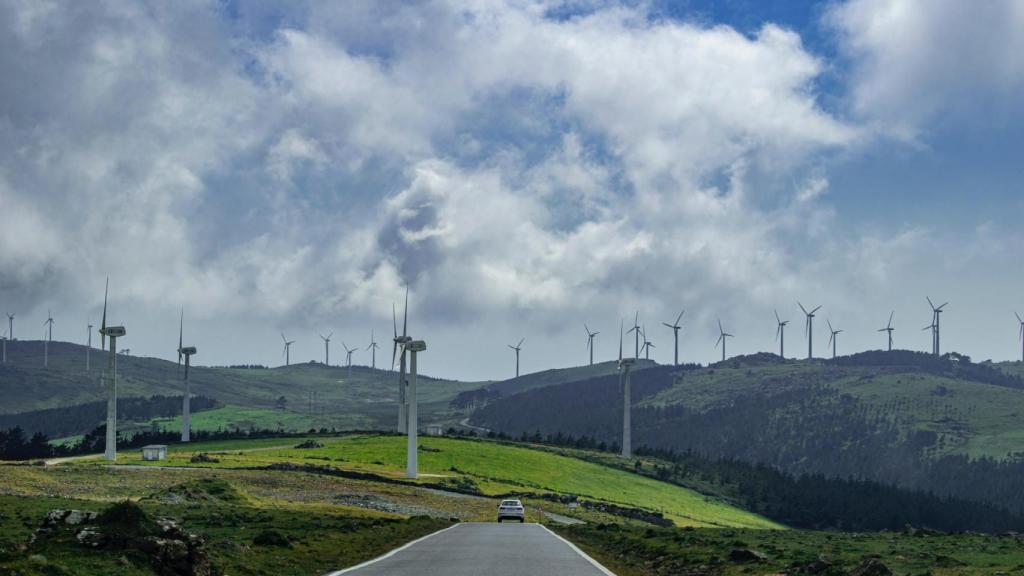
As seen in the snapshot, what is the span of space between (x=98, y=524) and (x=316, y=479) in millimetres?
95403

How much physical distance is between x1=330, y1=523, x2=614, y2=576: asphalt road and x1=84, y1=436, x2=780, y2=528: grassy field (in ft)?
296

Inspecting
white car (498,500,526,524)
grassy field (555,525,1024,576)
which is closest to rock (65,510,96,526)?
grassy field (555,525,1024,576)

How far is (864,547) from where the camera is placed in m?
55.3

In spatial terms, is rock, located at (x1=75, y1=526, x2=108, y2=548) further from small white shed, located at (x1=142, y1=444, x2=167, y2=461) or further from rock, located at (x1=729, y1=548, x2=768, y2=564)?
small white shed, located at (x1=142, y1=444, x2=167, y2=461)

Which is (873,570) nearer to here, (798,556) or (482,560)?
(798,556)

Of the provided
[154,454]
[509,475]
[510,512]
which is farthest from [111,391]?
[510,512]

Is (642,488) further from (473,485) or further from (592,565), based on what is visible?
(592,565)

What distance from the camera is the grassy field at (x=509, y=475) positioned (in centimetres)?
15288

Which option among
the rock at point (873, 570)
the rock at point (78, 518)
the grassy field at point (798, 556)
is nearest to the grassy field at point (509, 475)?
the grassy field at point (798, 556)

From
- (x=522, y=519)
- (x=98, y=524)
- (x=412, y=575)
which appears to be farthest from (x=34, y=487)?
(x=412, y=575)

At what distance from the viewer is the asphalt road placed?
102 feet

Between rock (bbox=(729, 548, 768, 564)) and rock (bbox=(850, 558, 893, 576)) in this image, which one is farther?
rock (bbox=(729, 548, 768, 564))

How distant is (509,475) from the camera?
Result: 173m

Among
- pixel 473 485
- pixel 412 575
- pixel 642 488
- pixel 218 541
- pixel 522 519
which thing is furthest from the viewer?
pixel 642 488
